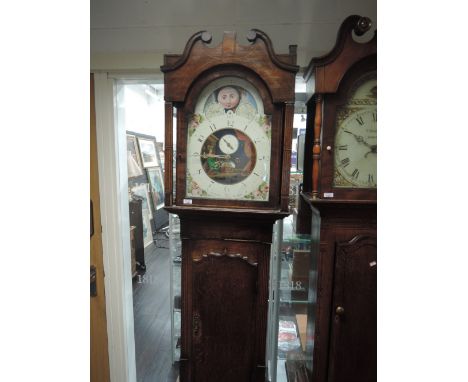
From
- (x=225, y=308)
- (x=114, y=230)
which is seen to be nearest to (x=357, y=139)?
(x=225, y=308)

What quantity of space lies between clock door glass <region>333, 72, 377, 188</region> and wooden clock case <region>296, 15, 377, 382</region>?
1.0 inches

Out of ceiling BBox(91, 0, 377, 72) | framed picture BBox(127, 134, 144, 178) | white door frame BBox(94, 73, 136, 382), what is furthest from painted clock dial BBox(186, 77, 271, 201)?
framed picture BBox(127, 134, 144, 178)

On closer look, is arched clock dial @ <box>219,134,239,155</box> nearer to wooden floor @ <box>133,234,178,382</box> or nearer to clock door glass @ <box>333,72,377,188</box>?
clock door glass @ <box>333,72,377,188</box>

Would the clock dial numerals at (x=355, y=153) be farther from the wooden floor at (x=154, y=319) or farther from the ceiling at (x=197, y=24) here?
the wooden floor at (x=154, y=319)

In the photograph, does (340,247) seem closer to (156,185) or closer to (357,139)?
(357,139)

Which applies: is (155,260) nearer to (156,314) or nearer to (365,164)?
(156,314)

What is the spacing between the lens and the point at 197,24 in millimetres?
1202

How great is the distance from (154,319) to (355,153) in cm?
198

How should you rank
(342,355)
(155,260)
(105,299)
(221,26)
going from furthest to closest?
(155,260) → (105,299) → (221,26) → (342,355)

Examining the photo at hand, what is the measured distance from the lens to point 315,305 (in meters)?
1.04

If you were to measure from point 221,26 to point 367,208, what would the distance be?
3.06 ft

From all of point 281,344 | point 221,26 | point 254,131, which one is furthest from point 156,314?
point 221,26

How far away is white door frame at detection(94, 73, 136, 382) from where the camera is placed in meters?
1.33

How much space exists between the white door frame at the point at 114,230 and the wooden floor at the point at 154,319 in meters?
0.30
